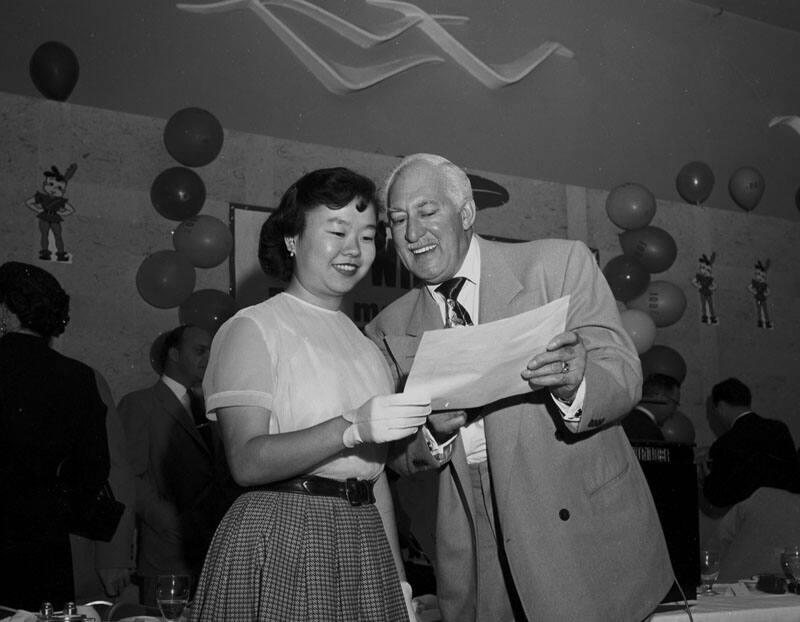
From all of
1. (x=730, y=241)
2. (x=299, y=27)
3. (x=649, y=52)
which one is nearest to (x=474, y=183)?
(x=299, y=27)

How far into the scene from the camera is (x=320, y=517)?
176 cm

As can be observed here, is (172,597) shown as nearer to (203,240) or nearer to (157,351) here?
(157,351)

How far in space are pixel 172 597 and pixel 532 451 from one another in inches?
30.8

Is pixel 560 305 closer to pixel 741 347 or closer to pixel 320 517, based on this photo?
pixel 320 517

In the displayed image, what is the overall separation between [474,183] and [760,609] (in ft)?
13.4

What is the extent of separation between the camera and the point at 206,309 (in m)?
5.05

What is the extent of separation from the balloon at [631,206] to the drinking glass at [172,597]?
5.33 meters

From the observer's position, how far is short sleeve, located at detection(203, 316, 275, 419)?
1761 millimetres

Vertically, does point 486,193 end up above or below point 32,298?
above

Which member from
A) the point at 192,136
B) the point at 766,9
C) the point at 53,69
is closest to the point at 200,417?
the point at 192,136

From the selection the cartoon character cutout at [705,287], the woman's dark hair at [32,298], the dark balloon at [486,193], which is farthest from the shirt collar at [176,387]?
the cartoon character cutout at [705,287]

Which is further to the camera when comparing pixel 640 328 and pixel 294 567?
pixel 640 328

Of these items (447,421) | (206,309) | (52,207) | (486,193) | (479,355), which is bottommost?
(447,421)

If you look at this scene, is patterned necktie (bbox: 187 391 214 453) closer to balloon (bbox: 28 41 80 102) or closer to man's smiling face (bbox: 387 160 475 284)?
balloon (bbox: 28 41 80 102)
